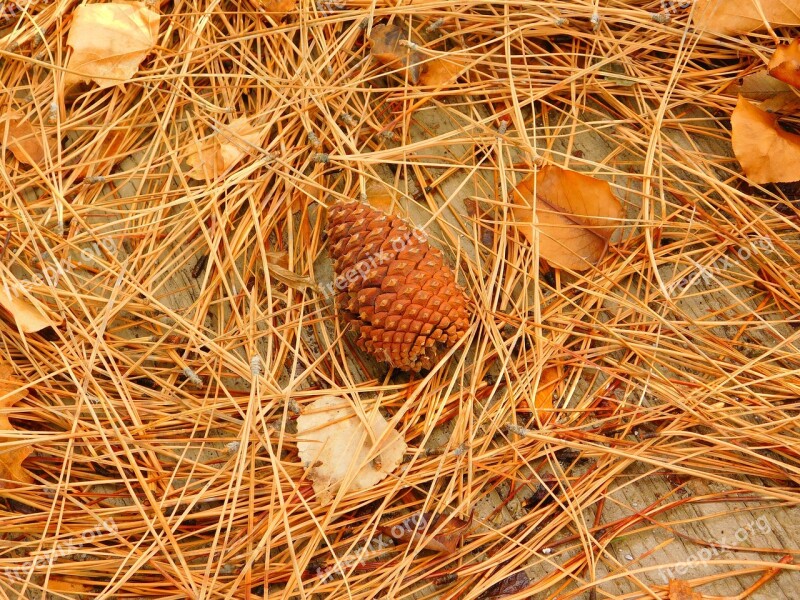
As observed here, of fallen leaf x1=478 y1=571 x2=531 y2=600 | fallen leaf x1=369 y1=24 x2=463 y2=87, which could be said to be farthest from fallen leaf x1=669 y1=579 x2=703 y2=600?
fallen leaf x1=369 y1=24 x2=463 y2=87

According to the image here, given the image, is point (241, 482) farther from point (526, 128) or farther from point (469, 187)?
→ point (526, 128)

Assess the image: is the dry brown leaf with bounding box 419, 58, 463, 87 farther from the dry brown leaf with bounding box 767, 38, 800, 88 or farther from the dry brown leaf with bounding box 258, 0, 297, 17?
the dry brown leaf with bounding box 767, 38, 800, 88

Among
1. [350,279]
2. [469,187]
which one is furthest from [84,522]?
[469,187]

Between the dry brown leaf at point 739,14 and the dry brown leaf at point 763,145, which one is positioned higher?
the dry brown leaf at point 739,14

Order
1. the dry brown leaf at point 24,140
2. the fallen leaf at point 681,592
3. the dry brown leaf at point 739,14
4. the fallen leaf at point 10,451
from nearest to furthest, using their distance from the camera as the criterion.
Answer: the fallen leaf at point 681,592 < the fallen leaf at point 10,451 < the dry brown leaf at point 739,14 < the dry brown leaf at point 24,140

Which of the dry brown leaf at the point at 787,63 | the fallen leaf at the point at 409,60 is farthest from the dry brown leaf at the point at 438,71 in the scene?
the dry brown leaf at the point at 787,63

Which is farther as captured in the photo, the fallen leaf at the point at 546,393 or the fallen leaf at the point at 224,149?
the fallen leaf at the point at 224,149

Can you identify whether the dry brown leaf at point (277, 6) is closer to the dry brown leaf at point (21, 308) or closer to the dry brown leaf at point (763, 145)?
the dry brown leaf at point (21, 308)
